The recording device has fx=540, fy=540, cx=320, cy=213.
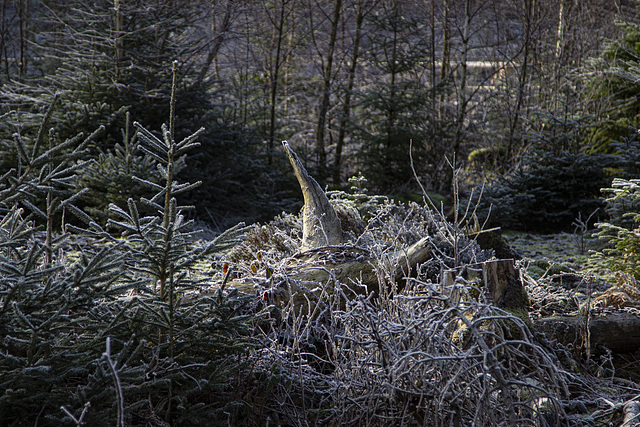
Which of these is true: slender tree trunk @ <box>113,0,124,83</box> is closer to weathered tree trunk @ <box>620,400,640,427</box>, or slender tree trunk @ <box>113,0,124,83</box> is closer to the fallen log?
the fallen log

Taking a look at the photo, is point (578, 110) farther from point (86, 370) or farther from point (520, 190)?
point (86, 370)

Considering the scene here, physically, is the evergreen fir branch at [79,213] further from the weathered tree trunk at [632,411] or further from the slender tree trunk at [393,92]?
the slender tree trunk at [393,92]

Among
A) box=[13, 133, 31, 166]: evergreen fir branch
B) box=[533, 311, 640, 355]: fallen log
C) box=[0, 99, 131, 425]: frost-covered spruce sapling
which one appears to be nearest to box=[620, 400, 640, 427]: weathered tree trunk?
box=[533, 311, 640, 355]: fallen log

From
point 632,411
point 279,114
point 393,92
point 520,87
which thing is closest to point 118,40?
point 279,114

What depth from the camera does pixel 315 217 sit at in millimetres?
4207

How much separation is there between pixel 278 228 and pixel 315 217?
1.10 m

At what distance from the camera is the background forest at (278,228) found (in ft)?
6.79

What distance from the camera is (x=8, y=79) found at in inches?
352

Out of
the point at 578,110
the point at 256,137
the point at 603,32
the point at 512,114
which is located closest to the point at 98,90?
the point at 256,137

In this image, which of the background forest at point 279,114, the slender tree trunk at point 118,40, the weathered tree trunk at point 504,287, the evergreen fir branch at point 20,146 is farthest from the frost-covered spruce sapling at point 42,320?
the slender tree trunk at point 118,40

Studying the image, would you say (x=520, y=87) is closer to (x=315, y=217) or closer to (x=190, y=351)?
(x=315, y=217)

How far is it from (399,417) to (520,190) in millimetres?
6269

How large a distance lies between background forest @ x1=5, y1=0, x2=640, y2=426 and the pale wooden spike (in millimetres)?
334

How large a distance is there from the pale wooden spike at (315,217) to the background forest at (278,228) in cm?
33
